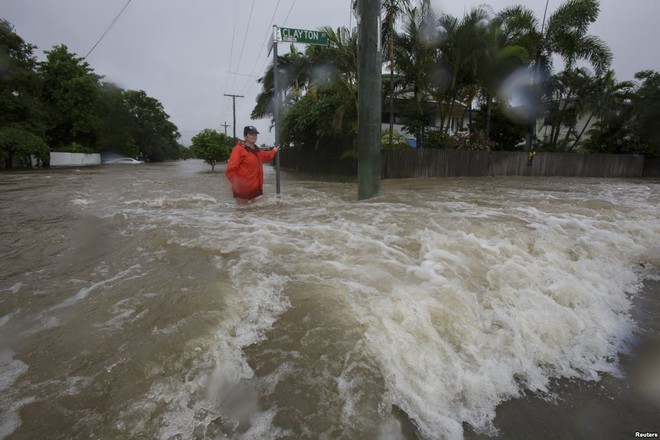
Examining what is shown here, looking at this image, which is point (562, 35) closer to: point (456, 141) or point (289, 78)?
point (456, 141)


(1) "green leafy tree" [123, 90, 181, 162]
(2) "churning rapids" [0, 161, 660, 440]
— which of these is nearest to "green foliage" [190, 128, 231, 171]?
(2) "churning rapids" [0, 161, 660, 440]

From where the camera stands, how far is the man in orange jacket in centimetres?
592

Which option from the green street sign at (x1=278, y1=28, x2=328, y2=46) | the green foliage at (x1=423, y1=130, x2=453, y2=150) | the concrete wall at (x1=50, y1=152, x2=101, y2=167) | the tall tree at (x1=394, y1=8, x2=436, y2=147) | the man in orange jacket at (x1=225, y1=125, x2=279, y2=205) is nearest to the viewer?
the man in orange jacket at (x1=225, y1=125, x2=279, y2=205)

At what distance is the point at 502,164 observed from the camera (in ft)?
55.2

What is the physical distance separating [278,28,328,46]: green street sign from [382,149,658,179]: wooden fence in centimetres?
744

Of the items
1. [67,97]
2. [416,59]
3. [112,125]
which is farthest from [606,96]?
[112,125]

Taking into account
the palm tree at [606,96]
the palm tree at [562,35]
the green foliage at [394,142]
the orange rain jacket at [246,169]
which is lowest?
the orange rain jacket at [246,169]

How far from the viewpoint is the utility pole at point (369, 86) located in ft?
22.0

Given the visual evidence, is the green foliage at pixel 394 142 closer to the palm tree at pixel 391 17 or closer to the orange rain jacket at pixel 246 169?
the palm tree at pixel 391 17

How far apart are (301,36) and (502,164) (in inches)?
535

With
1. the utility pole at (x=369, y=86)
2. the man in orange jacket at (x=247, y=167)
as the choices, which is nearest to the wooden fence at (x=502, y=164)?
the utility pole at (x=369, y=86)

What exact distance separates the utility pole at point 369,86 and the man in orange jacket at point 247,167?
186 centimetres

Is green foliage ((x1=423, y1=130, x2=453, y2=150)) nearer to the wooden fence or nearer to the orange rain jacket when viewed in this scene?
A: the wooden fence

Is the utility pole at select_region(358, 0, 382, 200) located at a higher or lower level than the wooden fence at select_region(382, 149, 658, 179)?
higher
